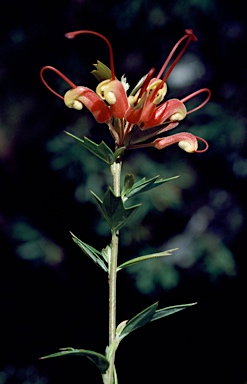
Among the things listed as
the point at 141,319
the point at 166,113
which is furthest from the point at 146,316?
the point at 166,113

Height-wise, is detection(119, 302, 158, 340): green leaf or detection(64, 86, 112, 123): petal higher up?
detection(64, 86, 112, 123): petal

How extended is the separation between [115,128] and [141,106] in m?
0.05

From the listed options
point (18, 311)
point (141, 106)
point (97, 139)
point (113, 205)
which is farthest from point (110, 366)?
point (18, 311)

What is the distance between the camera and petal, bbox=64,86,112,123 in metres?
0.53

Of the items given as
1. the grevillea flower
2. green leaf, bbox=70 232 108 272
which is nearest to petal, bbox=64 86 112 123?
the grevillea flower

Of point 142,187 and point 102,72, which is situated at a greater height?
point 102,72

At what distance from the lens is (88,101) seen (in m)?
0.54

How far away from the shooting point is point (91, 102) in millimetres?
540

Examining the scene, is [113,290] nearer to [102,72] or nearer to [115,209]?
[115,209]

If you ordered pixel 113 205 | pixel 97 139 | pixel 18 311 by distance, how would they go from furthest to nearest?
pixel 18 311, pixel 97 139, pixel 113 205

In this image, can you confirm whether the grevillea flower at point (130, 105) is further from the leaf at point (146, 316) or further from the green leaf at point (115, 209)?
the leaf at point (146, 316)

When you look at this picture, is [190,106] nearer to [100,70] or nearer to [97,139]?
[97,139]

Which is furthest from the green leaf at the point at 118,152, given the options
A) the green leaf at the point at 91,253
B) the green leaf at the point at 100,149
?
the green leaf at the point at 91,253

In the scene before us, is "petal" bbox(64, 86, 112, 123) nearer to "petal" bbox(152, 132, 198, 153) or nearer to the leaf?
"petal" bbox(152, 132, 198, 153)
